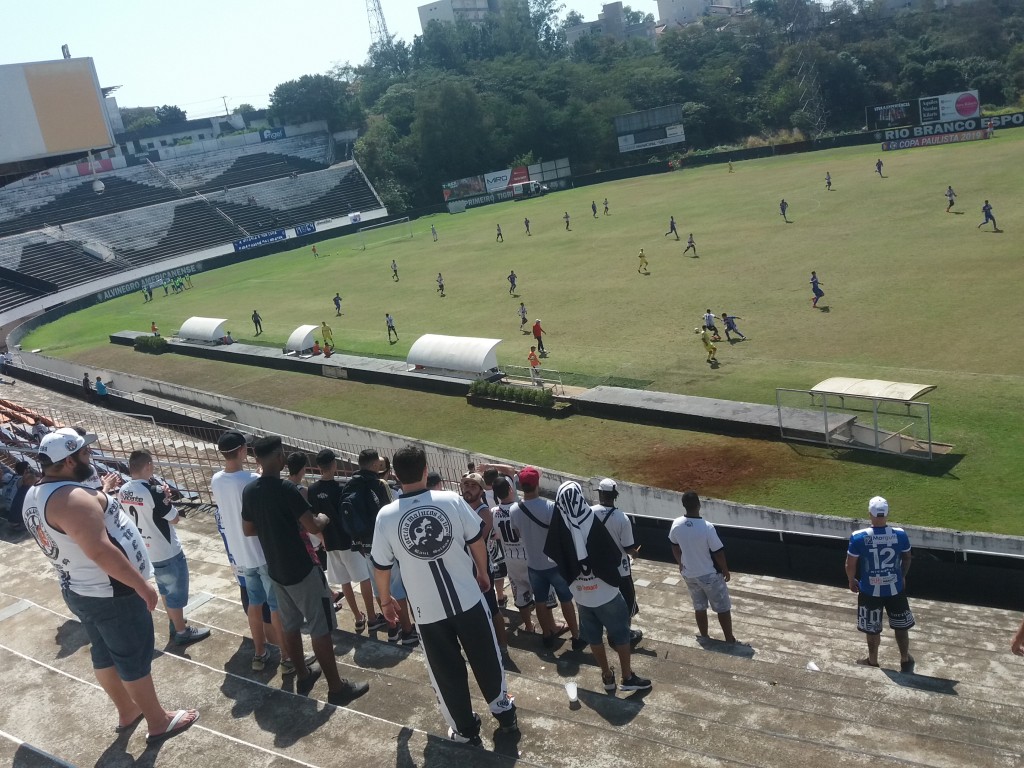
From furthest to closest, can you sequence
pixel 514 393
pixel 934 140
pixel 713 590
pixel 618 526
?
pixel 934 140 < pixel 514 393 < pixel 713 590 < pixel 618 526

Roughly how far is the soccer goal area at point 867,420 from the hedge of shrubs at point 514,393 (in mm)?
6229

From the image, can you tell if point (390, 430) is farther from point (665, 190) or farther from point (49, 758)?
point (665, 190)

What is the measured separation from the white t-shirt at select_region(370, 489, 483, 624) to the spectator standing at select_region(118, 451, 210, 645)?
284cm

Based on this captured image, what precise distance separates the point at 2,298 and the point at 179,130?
217 ft

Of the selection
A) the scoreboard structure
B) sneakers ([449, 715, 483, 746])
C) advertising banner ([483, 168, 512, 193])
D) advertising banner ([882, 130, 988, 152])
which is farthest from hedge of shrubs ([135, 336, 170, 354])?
the scoreboard structure

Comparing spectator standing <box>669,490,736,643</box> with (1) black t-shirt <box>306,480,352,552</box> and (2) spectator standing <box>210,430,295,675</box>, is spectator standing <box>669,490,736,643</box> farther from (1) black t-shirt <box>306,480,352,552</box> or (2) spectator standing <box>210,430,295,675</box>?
(2) spectator standing <box>210,430,295,675</box>

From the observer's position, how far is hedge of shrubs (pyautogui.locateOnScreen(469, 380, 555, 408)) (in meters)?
23.0

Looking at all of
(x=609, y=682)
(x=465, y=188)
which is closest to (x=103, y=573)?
(x=609, y=682)

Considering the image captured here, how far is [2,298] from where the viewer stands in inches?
2323

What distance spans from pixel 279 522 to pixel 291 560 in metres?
0.29

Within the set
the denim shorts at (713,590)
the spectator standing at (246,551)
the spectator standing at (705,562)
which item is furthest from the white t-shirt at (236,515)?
the denim shorts at (713,590)

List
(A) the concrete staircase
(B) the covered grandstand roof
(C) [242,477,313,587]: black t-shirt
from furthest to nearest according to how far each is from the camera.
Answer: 1. (B) the covered grandstand roof
2. (C) [242,477,313,587]: black t-shirt
3. (A) the concrete staircase

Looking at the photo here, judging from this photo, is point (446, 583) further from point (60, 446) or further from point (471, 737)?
point (60, 446)

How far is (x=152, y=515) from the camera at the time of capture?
741 centimetres
